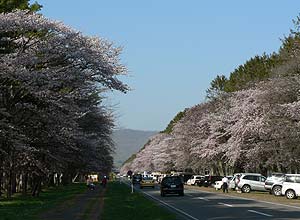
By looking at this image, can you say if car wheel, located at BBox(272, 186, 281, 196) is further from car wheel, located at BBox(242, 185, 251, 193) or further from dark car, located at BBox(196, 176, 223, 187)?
dark car, located at BBox(196, 176, 223, 187)

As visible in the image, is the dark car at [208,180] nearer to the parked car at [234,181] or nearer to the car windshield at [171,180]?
the parked car at [234,181]

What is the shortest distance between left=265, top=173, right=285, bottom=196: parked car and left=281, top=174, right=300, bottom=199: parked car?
387cm

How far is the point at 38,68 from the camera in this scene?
3400cm

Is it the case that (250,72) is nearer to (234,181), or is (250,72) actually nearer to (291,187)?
(234,181)

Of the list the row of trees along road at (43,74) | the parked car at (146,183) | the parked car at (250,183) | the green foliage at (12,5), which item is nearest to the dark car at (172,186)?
the parked car at (250,183)

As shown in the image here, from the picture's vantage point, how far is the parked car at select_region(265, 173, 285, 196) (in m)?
46.0

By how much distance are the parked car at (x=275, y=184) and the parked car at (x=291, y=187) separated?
12.7ft

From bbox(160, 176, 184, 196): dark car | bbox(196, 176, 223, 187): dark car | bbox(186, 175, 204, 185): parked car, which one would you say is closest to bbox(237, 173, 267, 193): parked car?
bbox(160, 176, 184, 196): dark car

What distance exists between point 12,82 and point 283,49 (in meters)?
34.5

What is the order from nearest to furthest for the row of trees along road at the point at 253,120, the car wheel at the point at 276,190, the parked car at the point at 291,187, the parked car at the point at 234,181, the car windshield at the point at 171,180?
the parked car at the point at 291,187 < the car wheel at the point at 276,190 < the car windshield at the point at 171,180 < the row of trees along road at the point at 253,120 < the parked car at the point at 234,181

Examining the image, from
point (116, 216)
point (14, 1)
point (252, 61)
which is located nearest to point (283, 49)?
point (252, 61)

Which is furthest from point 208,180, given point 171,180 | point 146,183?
point 171,180

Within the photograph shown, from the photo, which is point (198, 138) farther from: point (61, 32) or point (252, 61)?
point (61, 32)

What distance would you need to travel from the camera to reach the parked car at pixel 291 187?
40.4 m
